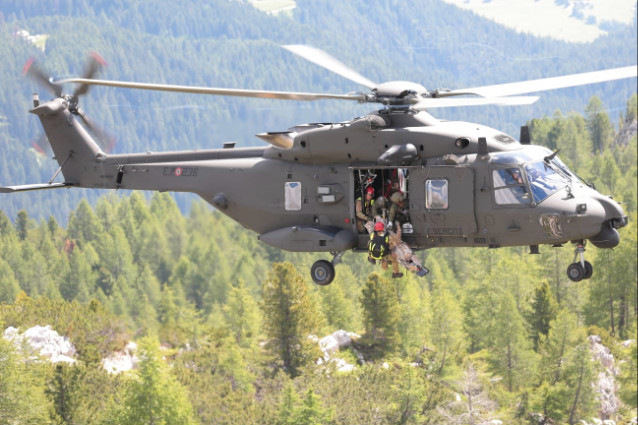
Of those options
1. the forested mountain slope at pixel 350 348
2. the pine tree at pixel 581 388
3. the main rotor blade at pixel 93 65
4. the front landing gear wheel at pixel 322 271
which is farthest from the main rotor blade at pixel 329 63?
the pine tree at pixel 581 388

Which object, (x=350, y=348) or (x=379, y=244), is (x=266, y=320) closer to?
(x=350, y=348)

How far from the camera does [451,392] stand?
71438 mm

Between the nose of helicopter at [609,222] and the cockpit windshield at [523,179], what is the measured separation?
1101 millimetres

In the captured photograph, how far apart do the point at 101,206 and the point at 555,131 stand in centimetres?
6891

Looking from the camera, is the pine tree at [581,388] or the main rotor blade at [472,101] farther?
the pine tree at [581,388]

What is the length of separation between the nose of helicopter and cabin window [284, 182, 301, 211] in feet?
25.7

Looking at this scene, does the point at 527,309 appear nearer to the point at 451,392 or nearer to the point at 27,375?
the point at 451,392

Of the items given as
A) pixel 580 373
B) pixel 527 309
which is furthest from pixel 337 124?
pixel 527 309

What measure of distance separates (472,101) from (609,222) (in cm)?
454

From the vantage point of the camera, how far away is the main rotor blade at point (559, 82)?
90.1ft

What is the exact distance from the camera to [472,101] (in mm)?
28359

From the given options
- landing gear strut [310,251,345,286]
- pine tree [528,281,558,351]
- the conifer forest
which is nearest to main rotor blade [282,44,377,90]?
landing gear strut [310,251,345,286]

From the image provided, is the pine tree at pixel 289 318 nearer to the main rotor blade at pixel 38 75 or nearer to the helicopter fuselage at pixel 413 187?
the main rotor blade at pixel 38 75

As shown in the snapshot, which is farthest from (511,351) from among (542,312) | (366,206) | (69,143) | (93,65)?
(366,206)
